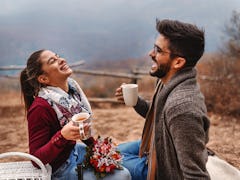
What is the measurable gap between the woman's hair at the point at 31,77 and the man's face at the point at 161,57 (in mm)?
733

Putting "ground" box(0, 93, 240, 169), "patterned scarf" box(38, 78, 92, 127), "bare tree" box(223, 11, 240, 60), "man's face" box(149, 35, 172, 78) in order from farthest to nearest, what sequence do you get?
"bare tree" box(223, 11, 240, 60)
"ground" box(0, 93, 240, 169)
"patterned scarf" box(38, 78, 92, 127)
"man's face" box(149, 35, 172, 78)

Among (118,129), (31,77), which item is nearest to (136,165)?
(31,77)

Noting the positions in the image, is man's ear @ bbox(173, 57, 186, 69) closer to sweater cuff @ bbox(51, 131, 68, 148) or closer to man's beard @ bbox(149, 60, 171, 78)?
man's beard @ bbox(149, 60, 171, 78)

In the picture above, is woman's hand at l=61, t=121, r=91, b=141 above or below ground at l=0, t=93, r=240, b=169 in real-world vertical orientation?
above

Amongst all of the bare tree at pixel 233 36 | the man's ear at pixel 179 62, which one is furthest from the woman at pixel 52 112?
the bare tree at pixel 233 36

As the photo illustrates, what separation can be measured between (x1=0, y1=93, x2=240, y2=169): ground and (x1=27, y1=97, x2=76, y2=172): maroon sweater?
2.26 meters

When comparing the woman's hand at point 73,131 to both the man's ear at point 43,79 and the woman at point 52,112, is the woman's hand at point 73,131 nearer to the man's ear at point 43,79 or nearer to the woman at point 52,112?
the woman at point 52,112

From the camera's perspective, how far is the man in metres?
1.62

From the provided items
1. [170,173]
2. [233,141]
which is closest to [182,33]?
[170,173]

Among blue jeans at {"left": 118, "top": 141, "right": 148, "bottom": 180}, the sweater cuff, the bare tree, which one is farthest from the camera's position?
the bare tree

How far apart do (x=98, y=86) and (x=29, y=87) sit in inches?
267

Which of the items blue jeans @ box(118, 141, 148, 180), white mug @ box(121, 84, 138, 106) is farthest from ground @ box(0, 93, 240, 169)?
white mug @ box(121, 84, 138, 106)

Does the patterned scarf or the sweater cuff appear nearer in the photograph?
the sweater cuff

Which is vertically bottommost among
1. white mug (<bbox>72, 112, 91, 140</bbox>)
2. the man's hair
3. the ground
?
the ground
